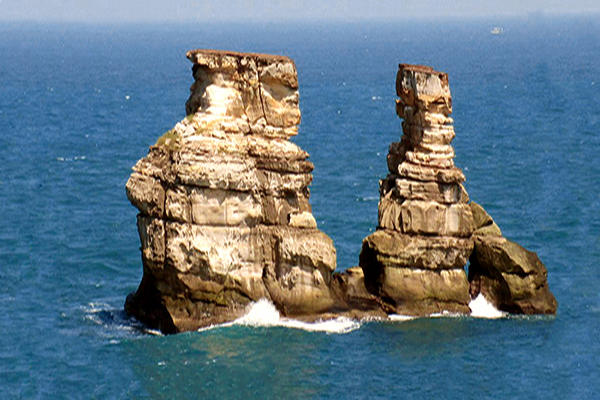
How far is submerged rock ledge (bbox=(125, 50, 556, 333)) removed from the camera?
2083 inches

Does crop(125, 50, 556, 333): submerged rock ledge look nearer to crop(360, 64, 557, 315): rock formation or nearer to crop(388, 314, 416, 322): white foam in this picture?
crop(360, 64, 557, 315): rock formation

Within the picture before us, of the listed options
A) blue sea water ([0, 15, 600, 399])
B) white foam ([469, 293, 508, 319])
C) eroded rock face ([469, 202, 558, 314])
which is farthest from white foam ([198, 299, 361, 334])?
eroded rock face ([469, 202, 558, 314])

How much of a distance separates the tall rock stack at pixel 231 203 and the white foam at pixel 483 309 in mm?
5798

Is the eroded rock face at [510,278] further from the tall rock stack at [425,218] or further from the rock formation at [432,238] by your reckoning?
the tall rock stack at [425,218]

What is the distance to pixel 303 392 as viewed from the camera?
48531 mm

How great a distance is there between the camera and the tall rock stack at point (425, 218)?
54969 mm

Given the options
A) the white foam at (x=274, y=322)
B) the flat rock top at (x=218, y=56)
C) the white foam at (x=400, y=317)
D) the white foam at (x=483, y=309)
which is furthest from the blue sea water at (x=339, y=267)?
the flat rock top at (x=218, y=56)

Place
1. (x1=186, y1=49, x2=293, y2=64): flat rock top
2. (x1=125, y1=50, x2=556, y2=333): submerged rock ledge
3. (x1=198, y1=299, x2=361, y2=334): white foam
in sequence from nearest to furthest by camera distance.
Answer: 1. (x1=186, y1=49, x2=293, y2=64): flat rock top
2. (x1=125, y1=50, x2=556, y2=333): submerged rock ledge
3. (x1=198, y1=299, x2=361, y2=334): white foam

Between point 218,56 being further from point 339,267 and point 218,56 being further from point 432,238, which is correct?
point 339,267

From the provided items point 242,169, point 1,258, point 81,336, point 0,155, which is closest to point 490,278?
point 242,169

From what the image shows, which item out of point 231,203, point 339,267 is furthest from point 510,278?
point 231,203

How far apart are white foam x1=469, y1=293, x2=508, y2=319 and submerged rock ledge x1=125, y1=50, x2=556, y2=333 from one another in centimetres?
30

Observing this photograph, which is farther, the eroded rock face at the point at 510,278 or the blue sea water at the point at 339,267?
the eroded rock face at the point at 510,278

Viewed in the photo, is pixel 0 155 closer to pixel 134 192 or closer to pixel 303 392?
pixel 134 192
